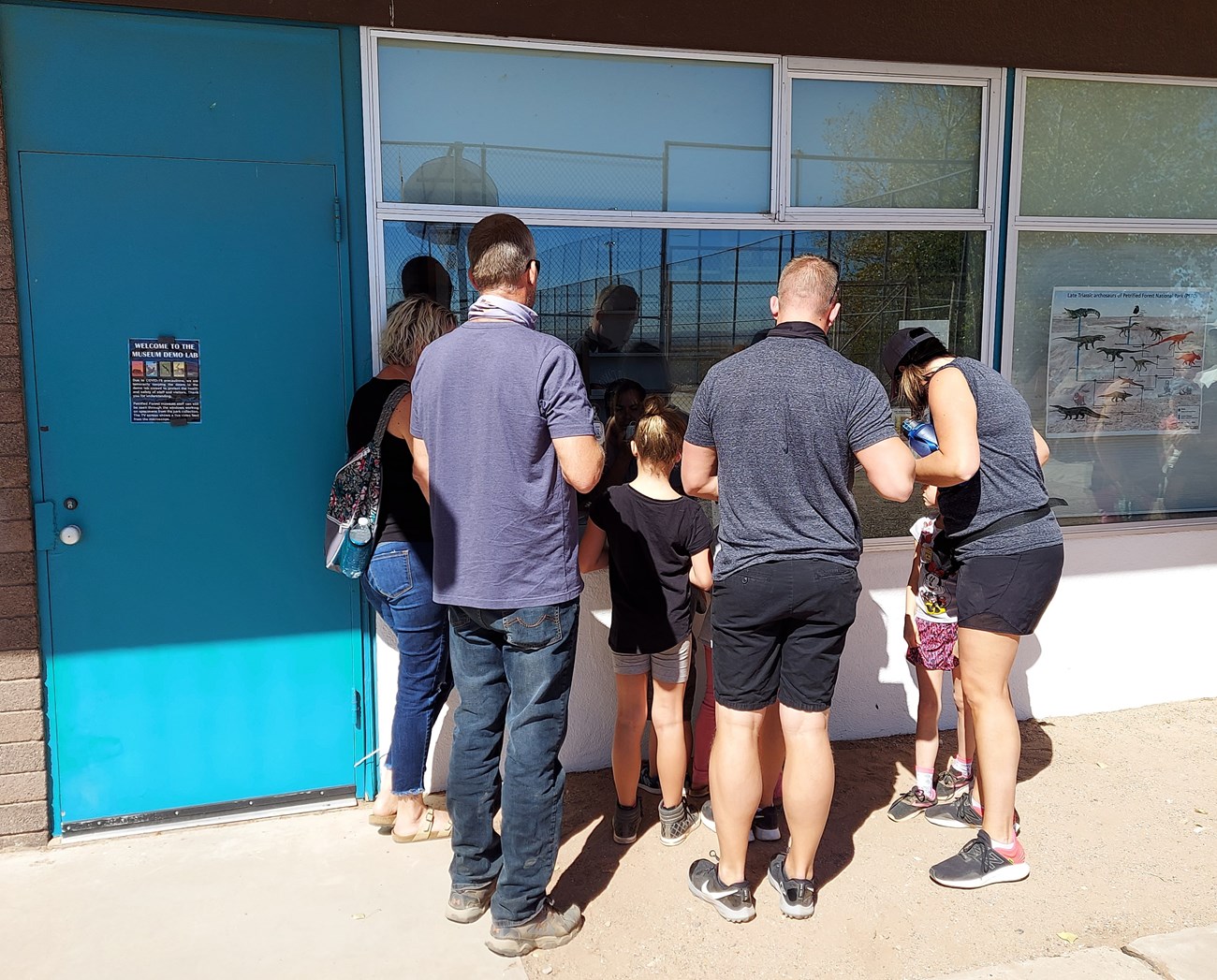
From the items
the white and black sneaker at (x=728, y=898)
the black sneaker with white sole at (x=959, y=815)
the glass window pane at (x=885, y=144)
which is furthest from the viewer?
the glass window pane at (x=885, y=144)

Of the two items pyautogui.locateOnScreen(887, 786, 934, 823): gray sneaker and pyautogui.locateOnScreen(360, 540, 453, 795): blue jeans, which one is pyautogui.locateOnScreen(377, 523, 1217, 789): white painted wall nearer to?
pyautogui.locateOnScreen(887, 786, 934, 823): gray sneaker

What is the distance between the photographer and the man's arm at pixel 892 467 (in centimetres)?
275

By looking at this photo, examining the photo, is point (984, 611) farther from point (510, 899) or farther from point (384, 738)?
point (384, 738)

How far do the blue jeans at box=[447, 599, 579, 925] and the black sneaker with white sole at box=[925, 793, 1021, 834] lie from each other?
159 cm

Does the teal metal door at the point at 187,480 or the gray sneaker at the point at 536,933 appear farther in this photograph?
the teal metal door at the point at 187,480

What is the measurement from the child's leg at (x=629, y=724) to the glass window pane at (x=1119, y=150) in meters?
2.80

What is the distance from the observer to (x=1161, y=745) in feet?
14.2

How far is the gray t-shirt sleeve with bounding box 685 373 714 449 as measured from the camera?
2951mm

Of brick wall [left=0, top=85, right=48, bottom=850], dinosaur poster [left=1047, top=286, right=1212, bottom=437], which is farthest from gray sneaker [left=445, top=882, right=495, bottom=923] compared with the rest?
dinosaur poster [left=1047, top=286, right=1212, bottom=437]

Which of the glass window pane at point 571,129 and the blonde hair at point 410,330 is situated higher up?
the glass window pane at point 571,129

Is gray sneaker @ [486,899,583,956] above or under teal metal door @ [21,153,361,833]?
under

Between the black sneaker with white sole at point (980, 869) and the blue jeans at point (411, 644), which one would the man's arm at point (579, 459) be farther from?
the black sneaker with white sole at point (980, 869)

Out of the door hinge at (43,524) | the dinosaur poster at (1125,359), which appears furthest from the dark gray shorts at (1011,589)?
the door hinge at (43,524)

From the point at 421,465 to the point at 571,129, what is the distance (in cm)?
168
